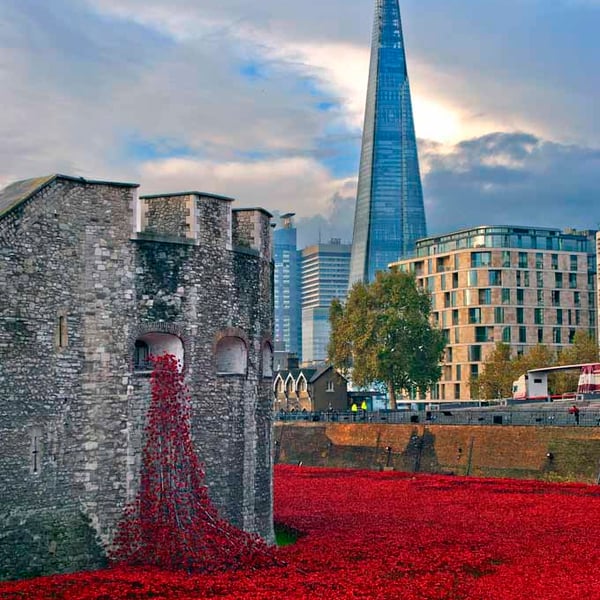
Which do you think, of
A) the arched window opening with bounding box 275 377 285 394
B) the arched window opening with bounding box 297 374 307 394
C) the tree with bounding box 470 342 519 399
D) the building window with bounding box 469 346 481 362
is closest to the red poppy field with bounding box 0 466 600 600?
the tree with bounding box 470 342 519 399

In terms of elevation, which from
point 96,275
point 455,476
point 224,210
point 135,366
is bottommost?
point 455,476

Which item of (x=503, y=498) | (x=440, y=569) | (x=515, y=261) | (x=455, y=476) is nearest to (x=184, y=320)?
(x=440, y=569)

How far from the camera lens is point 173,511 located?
85.6 feet

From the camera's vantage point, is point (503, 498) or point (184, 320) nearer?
point (184, 320)

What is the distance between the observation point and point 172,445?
1042 inches

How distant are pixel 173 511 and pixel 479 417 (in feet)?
135

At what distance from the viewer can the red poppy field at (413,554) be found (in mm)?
23312

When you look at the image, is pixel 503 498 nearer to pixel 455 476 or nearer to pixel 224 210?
pixel 455 476

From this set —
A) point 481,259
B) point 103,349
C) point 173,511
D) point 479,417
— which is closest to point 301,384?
point 481,259

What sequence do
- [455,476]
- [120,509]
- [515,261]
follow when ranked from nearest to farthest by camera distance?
1. [120,509]
2. [455,476]
3. [515,261]

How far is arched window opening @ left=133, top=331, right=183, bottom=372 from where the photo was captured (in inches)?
1061


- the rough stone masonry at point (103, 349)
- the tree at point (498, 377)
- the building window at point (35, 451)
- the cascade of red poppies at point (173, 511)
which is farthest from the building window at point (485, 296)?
the building window at point (35, 451)

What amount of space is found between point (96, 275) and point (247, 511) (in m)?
8.22

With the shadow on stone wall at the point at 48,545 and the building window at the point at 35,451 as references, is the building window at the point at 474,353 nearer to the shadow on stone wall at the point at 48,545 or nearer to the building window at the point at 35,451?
the shadow on stone wall at the point at 48,545
